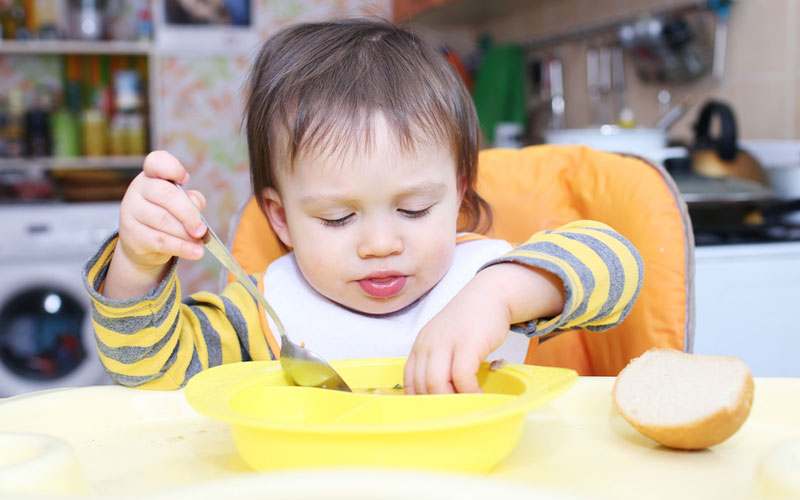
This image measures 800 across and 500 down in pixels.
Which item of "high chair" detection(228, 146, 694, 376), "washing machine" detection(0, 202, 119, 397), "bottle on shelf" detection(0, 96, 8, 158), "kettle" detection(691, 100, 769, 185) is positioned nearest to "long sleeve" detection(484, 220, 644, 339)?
"high chair" detection(228, 146, 694, 376)

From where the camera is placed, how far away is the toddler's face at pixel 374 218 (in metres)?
0.86

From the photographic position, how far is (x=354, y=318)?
3.29 feet

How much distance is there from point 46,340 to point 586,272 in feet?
8.67

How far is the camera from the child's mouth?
2.99ft

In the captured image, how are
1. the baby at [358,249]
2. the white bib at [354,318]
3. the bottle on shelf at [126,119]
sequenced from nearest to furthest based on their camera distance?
the baby at [358,249] < the white bib at [354,318] < the bottle on shelf at [126,119]

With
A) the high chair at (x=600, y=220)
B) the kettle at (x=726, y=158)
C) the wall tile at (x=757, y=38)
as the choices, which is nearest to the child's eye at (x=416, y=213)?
the high chair at (x=600, y=220)

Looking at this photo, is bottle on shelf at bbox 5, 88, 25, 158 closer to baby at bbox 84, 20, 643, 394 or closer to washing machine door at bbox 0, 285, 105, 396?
washing machine door at bbox 0, 285, 105, 396

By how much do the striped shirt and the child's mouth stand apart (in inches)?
6.5

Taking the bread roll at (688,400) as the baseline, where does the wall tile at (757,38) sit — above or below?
A: above

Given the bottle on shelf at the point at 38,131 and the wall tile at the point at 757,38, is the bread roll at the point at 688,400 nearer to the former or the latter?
the wall tile at the point at 757,38

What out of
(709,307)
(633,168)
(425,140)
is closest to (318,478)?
(425,140)

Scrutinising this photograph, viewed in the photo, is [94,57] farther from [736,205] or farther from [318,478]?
[318,478]

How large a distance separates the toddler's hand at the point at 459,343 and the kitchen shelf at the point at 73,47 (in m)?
3.18

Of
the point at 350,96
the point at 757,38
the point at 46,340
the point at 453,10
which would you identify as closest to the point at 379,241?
the point at 350,96
